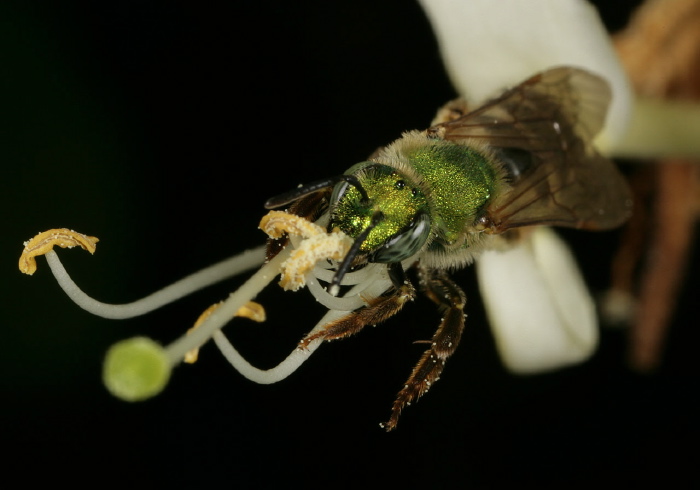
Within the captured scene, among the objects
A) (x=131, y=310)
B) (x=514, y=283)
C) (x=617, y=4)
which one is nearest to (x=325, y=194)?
(x=131, y=310)

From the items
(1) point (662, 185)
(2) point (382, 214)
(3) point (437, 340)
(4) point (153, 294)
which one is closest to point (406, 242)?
(2) point (382, 214)

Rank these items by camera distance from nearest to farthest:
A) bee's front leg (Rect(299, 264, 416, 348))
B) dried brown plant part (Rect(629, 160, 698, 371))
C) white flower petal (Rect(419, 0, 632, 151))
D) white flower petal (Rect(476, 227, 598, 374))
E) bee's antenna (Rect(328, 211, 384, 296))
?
bee's antenna (Rect(328, 211, 384, 296)), bee's front leg (Rect(299, 264, 416, 348)), white flower petal (Rect(419, 0, 632, 151)), white flower petal (Rect(476, 227, 598, 374)), dried brown plant part (Rect(629, 160, 698, 371))

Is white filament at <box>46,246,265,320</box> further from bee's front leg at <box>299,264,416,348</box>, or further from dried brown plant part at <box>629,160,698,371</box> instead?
dried brown plant part at <box>629,160,698,371</box>

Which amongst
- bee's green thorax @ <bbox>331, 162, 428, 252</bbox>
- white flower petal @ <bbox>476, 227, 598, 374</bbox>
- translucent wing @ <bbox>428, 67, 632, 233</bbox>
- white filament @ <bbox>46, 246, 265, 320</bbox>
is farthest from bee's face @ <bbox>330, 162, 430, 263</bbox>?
white flower petal @ <bbox>476, 227, 598, 374</bbox>

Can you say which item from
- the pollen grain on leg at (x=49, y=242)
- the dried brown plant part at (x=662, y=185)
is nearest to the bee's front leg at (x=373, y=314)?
the pollen grain on leg at (x=49, y=242)

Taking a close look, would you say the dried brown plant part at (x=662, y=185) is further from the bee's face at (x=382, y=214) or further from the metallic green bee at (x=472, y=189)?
the bee's face at (x=382, y=214)

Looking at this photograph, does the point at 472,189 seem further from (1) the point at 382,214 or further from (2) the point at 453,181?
(1) the point at 382,214

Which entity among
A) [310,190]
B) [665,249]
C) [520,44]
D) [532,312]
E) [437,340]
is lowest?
[665,249]
